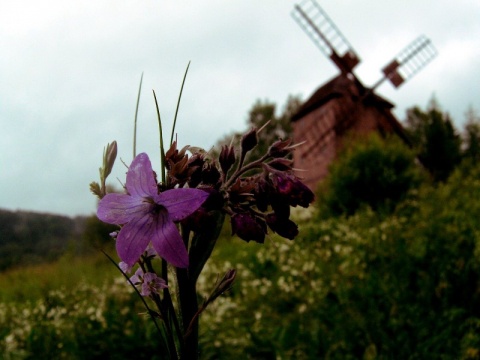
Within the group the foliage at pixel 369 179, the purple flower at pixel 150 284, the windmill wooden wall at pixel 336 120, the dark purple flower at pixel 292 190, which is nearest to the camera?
the purple flower at pixel 150 284

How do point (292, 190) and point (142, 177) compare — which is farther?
point (292, 190)

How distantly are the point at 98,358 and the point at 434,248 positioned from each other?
13.4 feet

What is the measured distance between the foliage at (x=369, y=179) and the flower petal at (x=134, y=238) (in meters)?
13.7

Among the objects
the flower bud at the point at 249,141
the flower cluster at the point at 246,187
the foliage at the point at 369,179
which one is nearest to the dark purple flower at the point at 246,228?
the flower cluster at the point at 246,187

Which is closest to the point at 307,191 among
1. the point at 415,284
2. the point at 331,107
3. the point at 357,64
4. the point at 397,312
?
the point at 397,312

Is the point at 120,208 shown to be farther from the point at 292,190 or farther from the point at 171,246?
the point at 292,190

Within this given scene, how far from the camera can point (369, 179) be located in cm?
1470

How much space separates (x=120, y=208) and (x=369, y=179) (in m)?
14.3

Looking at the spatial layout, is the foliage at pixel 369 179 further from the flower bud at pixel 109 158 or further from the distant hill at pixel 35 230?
the distant hill at pixel 35 230

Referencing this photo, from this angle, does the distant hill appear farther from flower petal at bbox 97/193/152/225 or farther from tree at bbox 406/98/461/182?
flower petal at bbox 97/193/152/225

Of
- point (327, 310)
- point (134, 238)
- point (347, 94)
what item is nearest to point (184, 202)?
point (134, 238)

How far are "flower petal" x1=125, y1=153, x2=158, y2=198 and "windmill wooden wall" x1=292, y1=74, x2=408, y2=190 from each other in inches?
792

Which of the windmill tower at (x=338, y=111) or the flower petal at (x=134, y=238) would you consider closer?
the flower petal at (x=134, y=238)

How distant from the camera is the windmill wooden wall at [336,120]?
2181 centimetres
